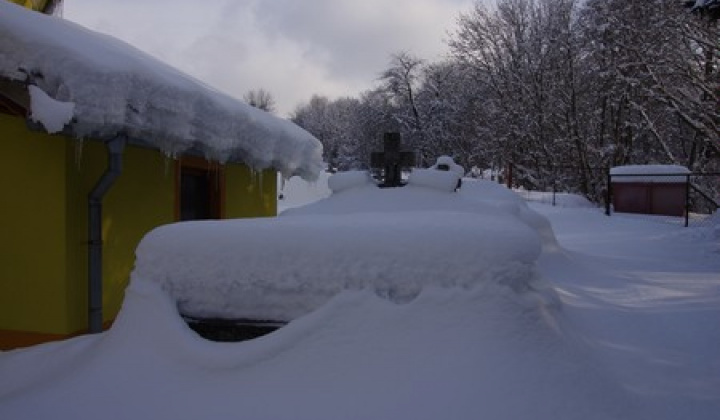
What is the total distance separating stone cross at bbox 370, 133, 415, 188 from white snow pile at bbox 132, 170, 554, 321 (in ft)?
8.74

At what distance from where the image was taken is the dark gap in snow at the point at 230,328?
3.35 m

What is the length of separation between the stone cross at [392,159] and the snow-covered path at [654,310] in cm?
238

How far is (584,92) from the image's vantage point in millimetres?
24203

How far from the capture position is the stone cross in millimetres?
6379

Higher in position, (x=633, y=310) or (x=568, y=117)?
(x=568, y=117)

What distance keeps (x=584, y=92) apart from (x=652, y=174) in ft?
33.6

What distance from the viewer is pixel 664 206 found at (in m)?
15.1

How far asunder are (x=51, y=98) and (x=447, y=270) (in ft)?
11.9

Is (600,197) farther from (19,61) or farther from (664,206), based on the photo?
(19,61)

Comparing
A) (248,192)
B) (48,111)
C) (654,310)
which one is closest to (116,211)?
(48,111)

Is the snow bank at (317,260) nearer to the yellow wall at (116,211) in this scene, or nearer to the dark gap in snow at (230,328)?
the dark gap in snow at (230,328)

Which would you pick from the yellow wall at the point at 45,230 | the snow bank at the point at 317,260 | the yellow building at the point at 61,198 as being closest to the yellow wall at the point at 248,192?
the yellow building at the point at 61,198

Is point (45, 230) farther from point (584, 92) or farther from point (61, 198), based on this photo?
point (584, 92)

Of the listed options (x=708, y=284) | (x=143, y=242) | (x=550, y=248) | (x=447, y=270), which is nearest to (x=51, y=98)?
(x=143, y=242)
